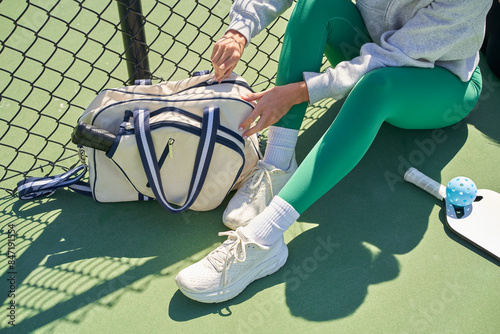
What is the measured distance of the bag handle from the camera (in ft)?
5.80

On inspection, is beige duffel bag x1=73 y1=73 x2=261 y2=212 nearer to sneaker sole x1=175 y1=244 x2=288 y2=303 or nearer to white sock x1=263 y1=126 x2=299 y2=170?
white sock x1=263 y1=126 x2=299 y2=170

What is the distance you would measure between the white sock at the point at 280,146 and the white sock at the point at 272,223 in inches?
10.4

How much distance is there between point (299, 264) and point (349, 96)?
0.58 metres

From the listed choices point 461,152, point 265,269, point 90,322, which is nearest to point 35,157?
point 90,322

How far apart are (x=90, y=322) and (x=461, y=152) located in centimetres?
152

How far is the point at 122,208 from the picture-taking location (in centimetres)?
197

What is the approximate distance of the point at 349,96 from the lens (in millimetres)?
1694

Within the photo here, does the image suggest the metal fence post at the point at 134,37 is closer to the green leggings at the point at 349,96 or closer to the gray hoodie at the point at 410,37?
the gray hoodie at the point at 410,37

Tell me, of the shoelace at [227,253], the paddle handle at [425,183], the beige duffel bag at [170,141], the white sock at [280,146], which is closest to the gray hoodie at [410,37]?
the white sock at [280,146]

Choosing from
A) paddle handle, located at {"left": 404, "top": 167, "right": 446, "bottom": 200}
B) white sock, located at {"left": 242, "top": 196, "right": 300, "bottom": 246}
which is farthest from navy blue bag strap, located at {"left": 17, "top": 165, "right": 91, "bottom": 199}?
paddle handle, located at {"left": 404, "top": 167, "right": 446, "bottom": 200}

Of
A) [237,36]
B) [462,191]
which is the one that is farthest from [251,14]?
[462,191]

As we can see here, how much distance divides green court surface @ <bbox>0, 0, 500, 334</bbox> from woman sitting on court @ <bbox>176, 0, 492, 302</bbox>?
0.36ft

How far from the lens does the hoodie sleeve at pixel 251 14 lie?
75.7 inches

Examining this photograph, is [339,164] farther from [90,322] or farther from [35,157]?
[35,157]
